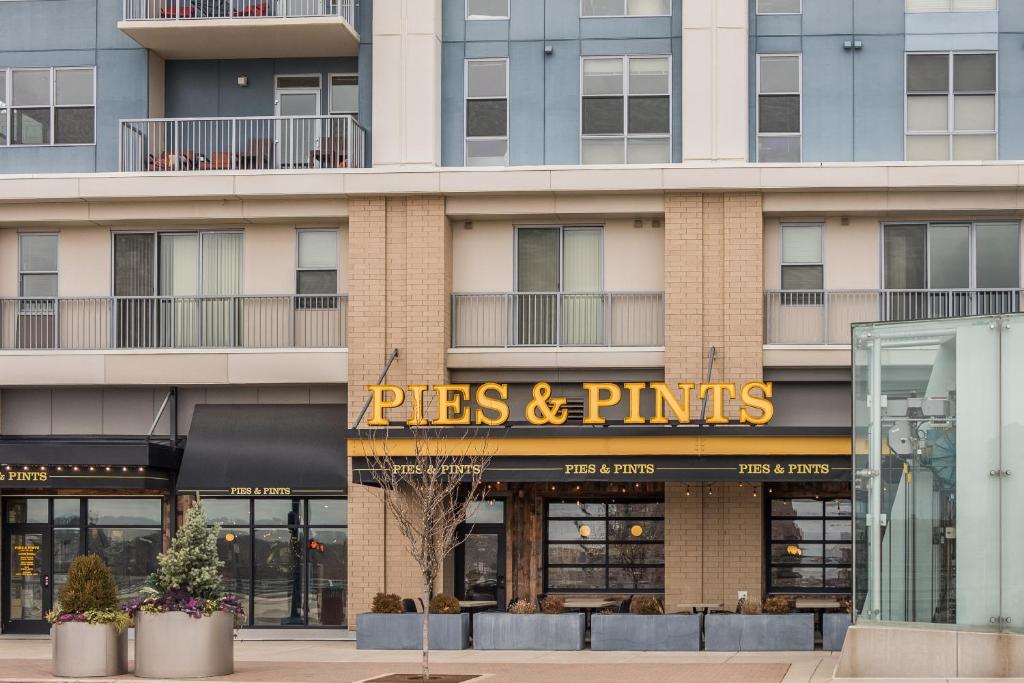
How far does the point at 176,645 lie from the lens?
948 inches

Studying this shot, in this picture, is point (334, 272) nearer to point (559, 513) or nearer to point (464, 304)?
point (464, 304)

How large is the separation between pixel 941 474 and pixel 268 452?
15529mm

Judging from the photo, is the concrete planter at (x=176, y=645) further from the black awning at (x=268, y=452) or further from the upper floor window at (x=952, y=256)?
the upper floor window at (x=952, y=256)

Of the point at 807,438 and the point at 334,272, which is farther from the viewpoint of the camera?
the point at 334,272

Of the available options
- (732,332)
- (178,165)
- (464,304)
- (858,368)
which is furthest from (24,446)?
(858,368)

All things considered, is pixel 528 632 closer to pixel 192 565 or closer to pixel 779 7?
pixel 192 565

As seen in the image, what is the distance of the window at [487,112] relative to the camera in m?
33.0

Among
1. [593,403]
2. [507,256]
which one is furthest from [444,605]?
[507,256]

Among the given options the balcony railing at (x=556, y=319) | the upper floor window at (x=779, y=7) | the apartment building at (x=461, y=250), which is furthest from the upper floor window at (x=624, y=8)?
the balcony railing at (x=556, y=319)

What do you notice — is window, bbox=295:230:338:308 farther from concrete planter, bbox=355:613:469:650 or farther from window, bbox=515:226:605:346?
concrete planter, bbox=355:613:469:650

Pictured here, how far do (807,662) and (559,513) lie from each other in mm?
9075

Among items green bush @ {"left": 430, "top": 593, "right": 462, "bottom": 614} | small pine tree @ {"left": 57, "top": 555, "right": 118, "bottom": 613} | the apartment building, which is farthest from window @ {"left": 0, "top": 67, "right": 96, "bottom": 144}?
green bush @ {"left": 430, "top": 593, "right": 462, "bottom": 614}

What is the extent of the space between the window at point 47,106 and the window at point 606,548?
1296 centimetres

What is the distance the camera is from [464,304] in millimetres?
33125
